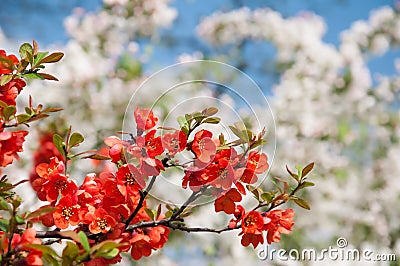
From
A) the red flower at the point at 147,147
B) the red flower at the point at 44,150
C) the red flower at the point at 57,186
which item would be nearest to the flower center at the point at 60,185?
the red flower at the point at 57,186

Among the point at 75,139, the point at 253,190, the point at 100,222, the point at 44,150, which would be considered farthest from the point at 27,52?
the point at 44,150

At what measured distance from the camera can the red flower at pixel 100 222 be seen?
646 millimetres

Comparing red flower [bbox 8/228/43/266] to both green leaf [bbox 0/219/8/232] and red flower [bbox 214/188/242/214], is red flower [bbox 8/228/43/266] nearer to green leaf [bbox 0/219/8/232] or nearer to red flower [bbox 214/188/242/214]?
green leaf [bbox 0/219/8/232]

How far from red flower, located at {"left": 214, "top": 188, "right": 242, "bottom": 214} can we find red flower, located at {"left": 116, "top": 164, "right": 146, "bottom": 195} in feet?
0.33

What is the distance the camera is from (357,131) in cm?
328

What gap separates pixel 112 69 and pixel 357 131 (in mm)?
1475

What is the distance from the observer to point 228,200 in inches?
27.4

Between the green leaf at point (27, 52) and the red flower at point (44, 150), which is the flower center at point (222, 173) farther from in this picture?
the red flower at point (44, 150)

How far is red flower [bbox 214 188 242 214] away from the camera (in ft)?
2.26

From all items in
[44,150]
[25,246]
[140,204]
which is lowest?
[25,246]

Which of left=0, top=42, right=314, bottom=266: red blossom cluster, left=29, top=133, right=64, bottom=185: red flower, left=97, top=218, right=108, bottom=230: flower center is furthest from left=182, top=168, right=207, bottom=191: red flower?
left=29, top=133, right=64, bottom=185: red flower

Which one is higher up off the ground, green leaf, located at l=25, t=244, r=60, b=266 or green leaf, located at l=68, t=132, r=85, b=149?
green leaf, located at l=68, t=132, r=85, b=149

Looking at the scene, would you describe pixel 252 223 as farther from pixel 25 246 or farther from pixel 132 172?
pixel 25 246

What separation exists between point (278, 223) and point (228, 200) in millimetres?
92
